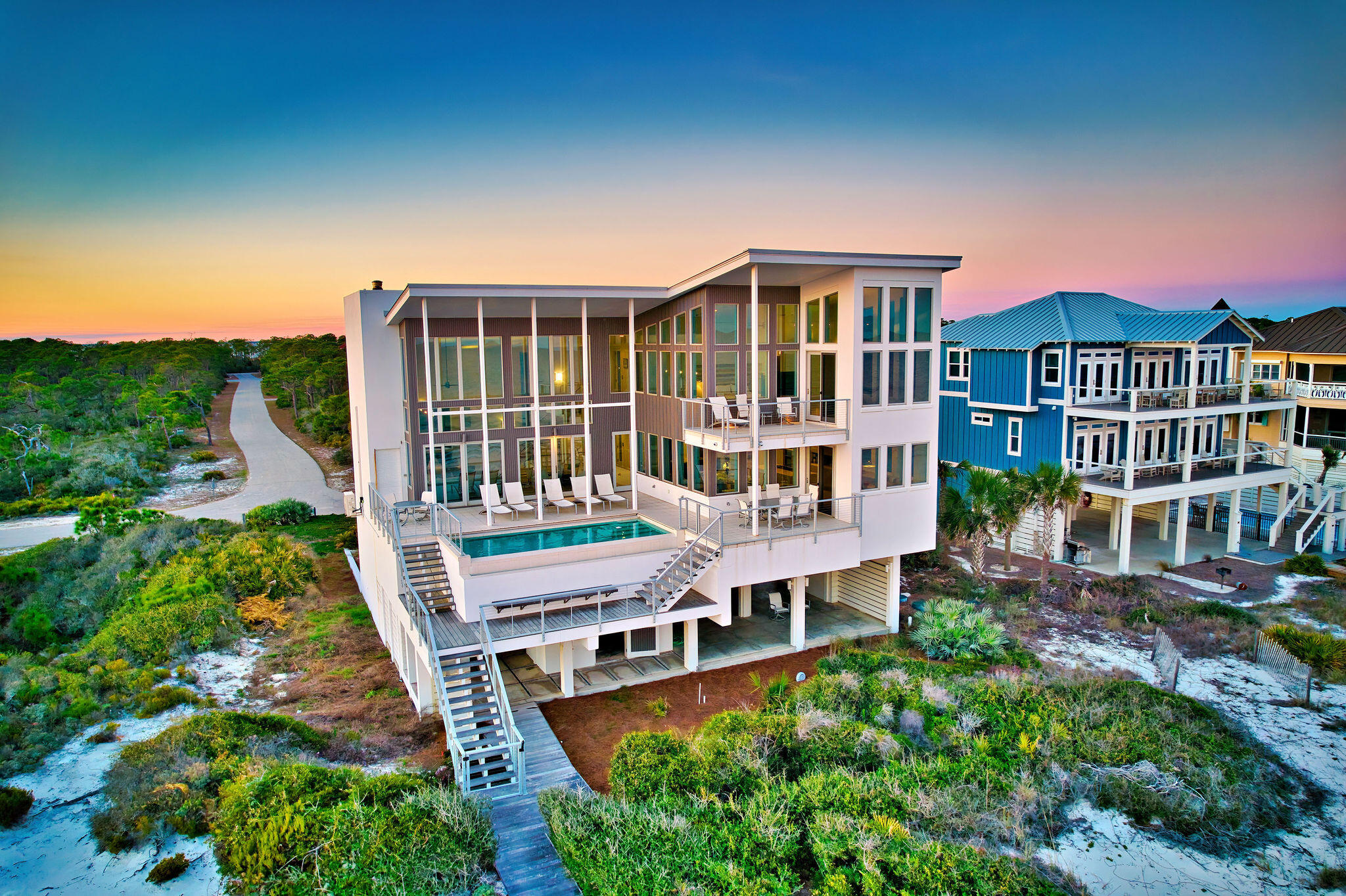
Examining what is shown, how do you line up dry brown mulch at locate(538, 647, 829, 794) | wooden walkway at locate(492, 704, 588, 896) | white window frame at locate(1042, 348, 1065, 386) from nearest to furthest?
wooden walkway at locate(492, 704, 588, 896), dry brown mulch at locate(538, 647, 829, 794), white window frame at locate(1042, 348, 1065, 386)

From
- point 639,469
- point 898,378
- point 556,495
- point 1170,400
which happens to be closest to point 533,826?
point 556,495

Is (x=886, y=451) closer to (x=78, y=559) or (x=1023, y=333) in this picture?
(x=1023, y=333)

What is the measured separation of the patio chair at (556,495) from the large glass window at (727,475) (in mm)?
3764

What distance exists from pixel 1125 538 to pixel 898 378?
10.0 metres

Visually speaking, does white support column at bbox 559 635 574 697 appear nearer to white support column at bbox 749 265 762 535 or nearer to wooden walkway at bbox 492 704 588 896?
wooden walkway at bbox 492 704 588 896

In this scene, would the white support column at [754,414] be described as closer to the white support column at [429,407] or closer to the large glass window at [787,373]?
the large glass window at [787,373]

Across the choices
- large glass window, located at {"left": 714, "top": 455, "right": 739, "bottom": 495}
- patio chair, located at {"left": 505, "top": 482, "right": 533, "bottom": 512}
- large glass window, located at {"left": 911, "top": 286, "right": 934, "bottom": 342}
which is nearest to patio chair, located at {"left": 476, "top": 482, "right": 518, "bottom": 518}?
patio chair, located at {"left": 505, "top": 482, "right": 533, "bottom": 512}

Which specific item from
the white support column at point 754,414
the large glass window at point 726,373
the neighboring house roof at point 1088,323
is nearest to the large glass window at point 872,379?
the white support column at point 754,414

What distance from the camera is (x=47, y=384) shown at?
53656mm

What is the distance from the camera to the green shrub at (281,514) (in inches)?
1329

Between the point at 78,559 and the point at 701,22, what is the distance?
2760cm

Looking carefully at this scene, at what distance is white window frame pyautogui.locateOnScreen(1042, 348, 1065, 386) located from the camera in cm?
2359

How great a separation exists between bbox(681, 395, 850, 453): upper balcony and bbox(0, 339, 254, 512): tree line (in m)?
34.3

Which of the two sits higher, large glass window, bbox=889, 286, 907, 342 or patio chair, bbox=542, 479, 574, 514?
large glass window, bbox=889, 286, 907, 342
